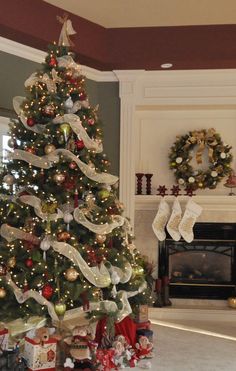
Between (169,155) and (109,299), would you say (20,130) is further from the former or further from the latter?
Answer: (169,155)

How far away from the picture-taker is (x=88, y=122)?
11.0 feet

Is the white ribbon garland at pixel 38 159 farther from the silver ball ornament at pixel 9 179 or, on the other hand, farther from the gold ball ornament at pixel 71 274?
the gold ball ornament at pixel 71 274

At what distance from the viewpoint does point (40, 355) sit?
300cm

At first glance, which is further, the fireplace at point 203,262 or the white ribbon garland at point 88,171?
the fireplace at point 203,262

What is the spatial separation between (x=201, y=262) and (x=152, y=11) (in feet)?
9.52

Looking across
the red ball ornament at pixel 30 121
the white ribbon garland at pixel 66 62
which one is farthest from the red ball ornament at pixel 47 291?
the white ribbon garland at pixel 66 62

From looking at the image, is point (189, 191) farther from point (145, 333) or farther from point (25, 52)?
point (25, 52)

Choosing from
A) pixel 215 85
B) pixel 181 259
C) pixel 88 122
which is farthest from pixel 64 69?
pixel 181 259

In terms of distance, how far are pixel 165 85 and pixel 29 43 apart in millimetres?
1599

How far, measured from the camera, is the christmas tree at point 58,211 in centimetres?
309

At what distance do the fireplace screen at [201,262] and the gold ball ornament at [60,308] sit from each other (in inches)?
90.9

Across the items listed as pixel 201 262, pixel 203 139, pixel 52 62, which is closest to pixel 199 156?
pixel 203 139

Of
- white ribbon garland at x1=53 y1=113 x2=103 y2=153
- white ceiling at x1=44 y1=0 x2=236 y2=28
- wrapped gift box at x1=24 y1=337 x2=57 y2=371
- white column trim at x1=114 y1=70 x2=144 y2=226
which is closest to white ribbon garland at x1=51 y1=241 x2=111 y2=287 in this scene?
wrapped gift box at x1=24 y1=337 x2=57 y2=371

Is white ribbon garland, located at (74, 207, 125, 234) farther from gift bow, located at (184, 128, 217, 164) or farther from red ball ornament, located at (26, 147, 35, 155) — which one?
gift bow, located at (184, 128, 217, 164)
